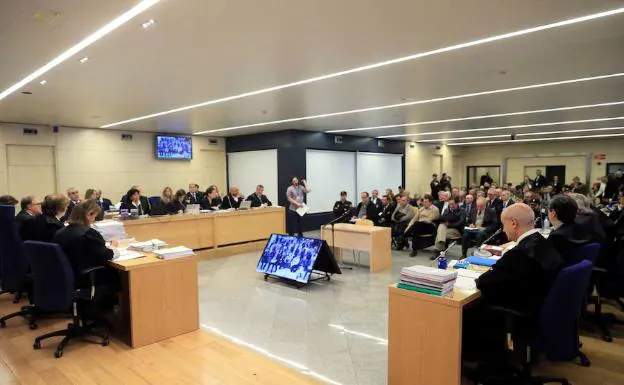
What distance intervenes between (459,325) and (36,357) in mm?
3324

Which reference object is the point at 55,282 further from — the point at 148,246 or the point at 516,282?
the point at 516,282

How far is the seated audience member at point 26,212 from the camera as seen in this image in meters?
3.99

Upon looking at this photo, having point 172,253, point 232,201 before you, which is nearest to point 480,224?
point 232,201

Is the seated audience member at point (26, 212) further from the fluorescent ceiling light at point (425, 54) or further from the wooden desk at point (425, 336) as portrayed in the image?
the wooden desk at point (425, 336)

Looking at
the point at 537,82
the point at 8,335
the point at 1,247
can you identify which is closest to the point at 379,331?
the point at 8,335

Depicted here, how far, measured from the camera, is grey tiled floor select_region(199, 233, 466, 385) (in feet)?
10.3

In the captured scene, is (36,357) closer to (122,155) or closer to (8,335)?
(8,335)

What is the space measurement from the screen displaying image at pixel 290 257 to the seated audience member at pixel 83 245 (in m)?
2.39

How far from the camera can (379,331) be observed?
149 inches

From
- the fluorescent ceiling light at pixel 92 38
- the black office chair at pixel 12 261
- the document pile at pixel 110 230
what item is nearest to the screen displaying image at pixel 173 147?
the fluorescent ceiling light at pixel 92 38

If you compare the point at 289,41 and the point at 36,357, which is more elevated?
the point at 289,41

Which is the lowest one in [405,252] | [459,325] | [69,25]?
[405,252]

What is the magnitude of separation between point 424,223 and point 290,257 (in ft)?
9.95

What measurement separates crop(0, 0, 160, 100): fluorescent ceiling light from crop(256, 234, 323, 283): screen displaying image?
3.31 m
